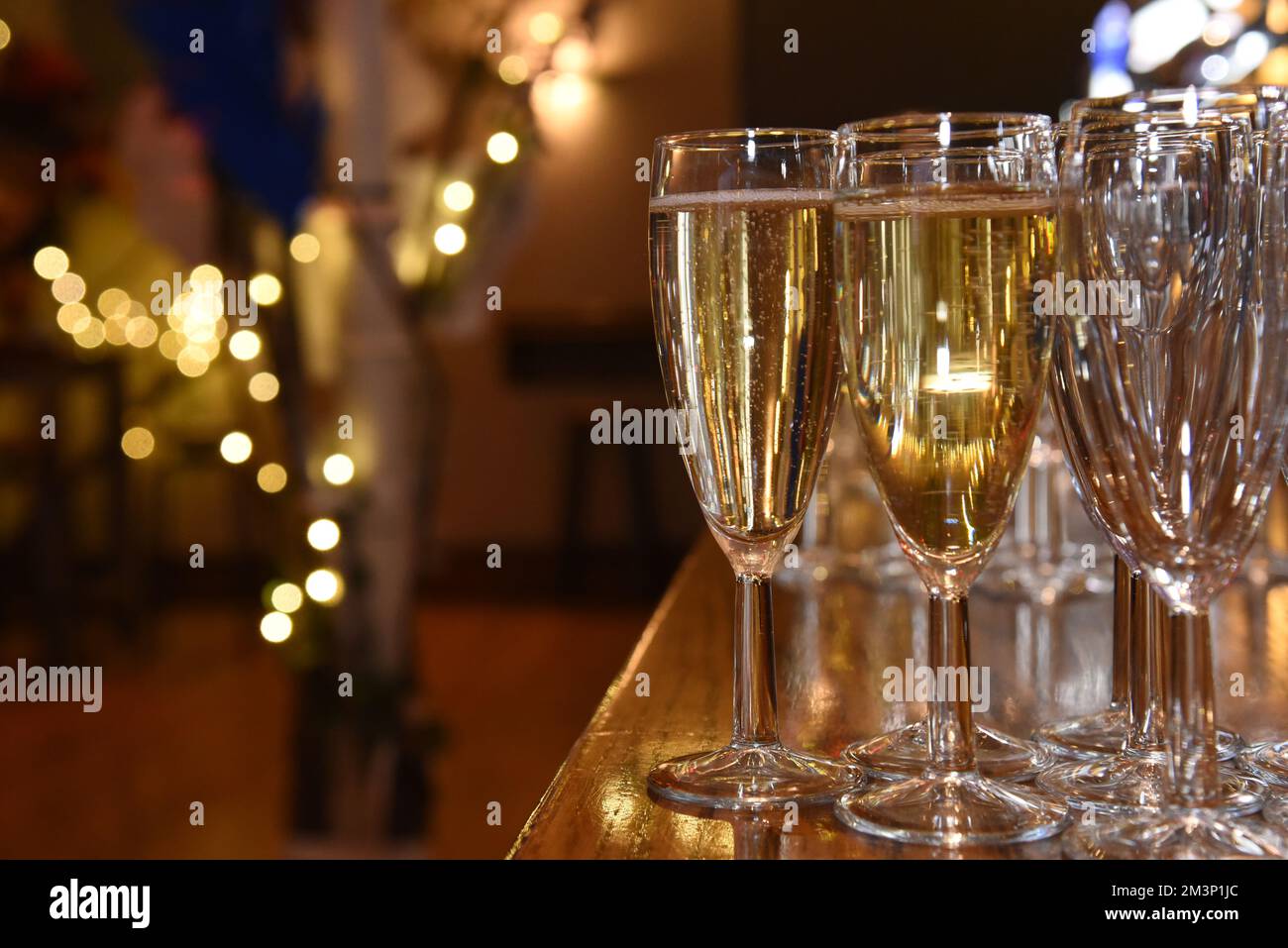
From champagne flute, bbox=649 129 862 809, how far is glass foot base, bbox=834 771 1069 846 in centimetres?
4

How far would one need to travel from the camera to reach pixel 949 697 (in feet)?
1.98

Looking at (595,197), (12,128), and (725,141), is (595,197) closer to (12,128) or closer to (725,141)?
(12,128)

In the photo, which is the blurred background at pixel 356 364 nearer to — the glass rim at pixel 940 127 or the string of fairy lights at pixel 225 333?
the string of fairy lights at pixel 225 333

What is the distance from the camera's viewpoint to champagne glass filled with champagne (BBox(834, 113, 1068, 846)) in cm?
59

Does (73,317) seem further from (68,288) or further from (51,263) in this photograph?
(51,263)

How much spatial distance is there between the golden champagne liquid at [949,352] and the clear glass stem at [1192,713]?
0.09 m

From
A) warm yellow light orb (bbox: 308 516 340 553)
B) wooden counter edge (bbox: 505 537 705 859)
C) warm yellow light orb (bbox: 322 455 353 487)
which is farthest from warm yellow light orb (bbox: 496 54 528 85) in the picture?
wooden counter edge (bbox: 505 537 705 859)

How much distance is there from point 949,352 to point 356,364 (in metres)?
2.32

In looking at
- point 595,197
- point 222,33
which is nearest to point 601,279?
point 595,197

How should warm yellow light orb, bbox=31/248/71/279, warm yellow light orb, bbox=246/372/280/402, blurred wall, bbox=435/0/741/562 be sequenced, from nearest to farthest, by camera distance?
warm yellow light orb, bbox=246/372/280/402 < warm yellow light orb, bbox=31/248/71/279 < blurred wall, bbox=435/0/741/562

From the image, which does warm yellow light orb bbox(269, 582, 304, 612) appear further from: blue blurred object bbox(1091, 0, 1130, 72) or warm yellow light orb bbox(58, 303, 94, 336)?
warm yellow light orb bbox(58, 303, 94, 336)

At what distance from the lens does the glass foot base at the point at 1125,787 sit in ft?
1.94

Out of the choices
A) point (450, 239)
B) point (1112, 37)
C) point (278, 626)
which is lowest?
point (278, 626)

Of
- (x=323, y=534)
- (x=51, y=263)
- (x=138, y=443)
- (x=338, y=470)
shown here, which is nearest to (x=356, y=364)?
(x=338, y=470)
